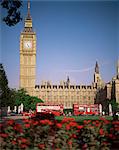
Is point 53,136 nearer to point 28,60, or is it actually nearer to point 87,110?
point 87,110

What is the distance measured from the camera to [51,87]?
113m

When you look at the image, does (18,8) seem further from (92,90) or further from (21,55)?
(92,90)

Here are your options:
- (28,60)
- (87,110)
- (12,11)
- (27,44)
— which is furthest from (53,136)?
(27,44)

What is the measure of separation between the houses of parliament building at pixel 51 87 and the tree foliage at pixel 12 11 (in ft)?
294

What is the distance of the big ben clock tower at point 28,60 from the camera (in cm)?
10525

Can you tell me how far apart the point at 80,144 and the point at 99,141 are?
1.90 feet

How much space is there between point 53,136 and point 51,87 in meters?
105

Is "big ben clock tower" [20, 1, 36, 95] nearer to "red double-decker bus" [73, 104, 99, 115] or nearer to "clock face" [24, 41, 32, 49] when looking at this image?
"clock face" [24, 41, 32, 49]

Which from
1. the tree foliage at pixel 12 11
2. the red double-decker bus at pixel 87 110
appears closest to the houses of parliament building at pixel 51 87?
the red double-decker bus at pixel 87 110

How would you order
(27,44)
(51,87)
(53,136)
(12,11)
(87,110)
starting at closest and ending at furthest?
(53,136) < (12,11) < (87,110) < (27,44) < (51,87)

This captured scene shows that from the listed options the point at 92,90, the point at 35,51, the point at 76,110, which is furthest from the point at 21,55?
the point at 76,110

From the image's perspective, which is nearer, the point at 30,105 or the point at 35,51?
the point at 30,105

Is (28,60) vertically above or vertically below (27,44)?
below

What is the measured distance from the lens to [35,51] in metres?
109
